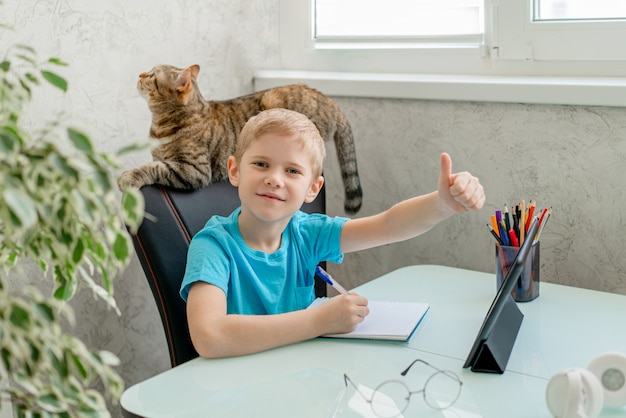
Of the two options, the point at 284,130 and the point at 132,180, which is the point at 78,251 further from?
the point at 132,180

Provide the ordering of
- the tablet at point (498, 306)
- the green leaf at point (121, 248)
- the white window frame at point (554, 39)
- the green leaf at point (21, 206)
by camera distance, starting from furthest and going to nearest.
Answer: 1. the white window frame at point (554, 39)
2. the tablet at point (498, 306)
3. the green leaf at point (121, 248)
4. the green leaf at point (21, 206)

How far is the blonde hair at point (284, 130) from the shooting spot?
1477 mm

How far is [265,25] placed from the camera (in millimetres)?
2352

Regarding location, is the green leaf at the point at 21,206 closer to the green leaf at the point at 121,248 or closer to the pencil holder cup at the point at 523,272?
the green leaf at the point at 121,248

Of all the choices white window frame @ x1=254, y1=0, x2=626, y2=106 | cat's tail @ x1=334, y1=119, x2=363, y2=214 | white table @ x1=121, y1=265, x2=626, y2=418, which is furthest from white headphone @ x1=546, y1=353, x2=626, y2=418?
cat's tail @ x1=334, y1=119, x2=363, y2=214

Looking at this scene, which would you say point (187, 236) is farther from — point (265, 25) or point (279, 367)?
point (265, 25)

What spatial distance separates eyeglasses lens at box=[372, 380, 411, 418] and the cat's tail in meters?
0.92

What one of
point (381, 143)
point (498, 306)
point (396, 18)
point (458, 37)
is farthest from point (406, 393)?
point (396, 18)

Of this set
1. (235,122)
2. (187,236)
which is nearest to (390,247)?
(235,122)

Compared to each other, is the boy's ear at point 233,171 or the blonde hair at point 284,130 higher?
the blonde hair at point 284,130

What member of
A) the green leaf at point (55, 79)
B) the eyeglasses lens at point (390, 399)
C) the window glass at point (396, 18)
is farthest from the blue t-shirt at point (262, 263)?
the window glass at point (396, 18)

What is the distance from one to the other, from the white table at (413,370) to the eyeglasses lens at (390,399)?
0.05 ft

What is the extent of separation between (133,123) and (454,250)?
874mm

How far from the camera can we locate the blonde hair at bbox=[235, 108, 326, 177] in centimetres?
148
